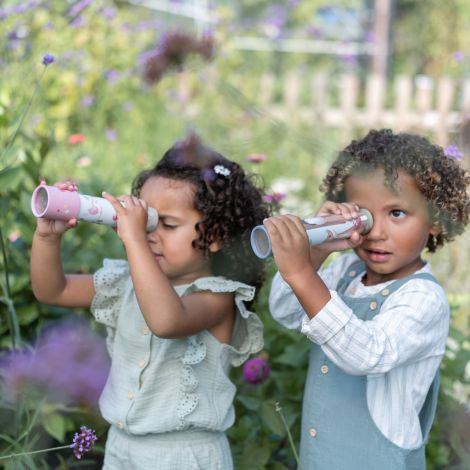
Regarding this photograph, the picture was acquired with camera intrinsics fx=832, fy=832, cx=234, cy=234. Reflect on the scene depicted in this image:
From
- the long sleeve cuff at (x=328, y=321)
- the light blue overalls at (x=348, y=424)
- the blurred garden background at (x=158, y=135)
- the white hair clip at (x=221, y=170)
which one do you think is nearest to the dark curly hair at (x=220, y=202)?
the white hair clip at (x=221, y=170)

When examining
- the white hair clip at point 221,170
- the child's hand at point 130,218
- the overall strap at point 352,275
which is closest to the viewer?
the child's hand at point 130,218

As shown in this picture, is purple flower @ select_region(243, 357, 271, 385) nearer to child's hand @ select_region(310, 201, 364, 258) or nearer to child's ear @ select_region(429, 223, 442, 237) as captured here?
child's hand @ select_region(310, 201, 364, 258)

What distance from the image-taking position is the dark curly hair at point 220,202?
166cm

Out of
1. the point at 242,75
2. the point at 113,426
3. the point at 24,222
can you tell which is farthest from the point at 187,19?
the point at 113,426

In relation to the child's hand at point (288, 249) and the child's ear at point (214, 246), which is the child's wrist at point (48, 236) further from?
the child's hand at point (288, 249)

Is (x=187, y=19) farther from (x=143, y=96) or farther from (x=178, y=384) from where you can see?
(x=178, y=384)

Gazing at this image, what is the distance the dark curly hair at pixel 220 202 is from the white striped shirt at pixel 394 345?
0.88 feet

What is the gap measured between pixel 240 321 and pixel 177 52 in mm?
606

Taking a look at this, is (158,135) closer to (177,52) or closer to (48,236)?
(48,236)

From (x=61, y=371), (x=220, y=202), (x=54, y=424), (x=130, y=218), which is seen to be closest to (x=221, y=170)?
(x=220, y=202)

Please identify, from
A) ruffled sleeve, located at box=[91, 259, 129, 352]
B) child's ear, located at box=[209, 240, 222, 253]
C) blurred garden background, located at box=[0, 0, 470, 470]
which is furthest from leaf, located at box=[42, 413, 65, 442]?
child's ear, located at box=[209, 240, 222, 253]

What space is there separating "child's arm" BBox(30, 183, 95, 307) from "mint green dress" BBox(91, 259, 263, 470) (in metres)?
0.09

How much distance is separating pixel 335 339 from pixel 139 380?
0.45m

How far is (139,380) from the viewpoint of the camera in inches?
65.1
